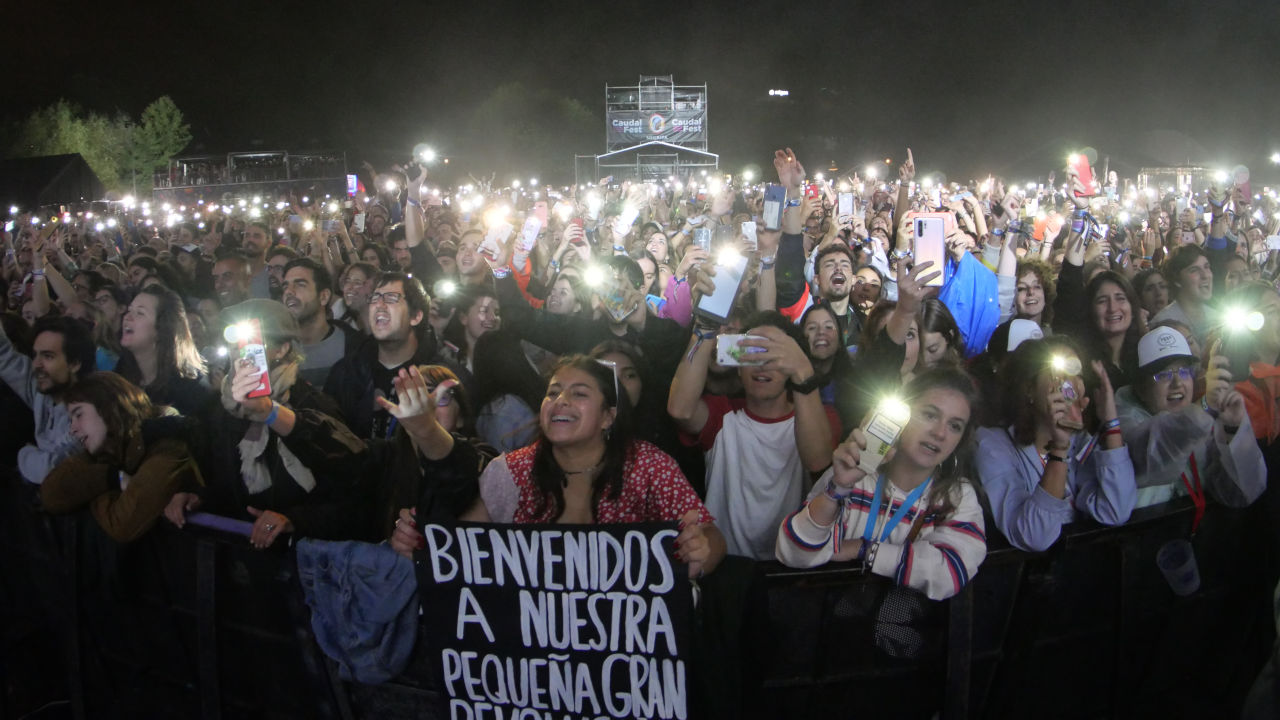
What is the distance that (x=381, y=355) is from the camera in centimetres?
468

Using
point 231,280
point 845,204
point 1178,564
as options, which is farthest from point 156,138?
point 1178,564

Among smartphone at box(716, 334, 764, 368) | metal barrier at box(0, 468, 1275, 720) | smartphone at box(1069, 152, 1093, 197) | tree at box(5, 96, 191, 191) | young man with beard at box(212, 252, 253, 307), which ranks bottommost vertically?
metal barrier at box(0, 468, 1275, 720)

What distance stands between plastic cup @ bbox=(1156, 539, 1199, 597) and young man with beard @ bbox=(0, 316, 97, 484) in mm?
5000

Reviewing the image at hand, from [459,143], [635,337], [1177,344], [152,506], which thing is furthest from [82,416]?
[459,143]

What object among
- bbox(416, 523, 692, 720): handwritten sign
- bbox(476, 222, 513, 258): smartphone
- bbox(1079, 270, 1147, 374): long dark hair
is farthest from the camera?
bbox(476, 222, 513, 258): smartphone

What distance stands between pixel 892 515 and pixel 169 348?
429cm

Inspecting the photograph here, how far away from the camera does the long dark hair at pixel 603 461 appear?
301cm

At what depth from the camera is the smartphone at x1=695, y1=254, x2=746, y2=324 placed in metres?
3.63

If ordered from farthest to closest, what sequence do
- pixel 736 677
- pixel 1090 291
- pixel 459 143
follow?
pixel 459 143 → pixel 1090 291 → pixel 736 677

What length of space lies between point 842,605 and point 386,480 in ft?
6.21

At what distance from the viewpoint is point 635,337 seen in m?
4.66

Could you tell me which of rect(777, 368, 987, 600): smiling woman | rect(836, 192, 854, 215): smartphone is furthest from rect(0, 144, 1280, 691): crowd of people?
rect(836, 192, 854, 215): smartphone

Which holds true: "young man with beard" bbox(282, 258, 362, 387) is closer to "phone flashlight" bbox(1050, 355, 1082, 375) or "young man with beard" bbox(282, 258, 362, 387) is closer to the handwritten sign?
the handwritten sign

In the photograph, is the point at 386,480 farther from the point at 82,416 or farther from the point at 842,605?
the point at 842,605
